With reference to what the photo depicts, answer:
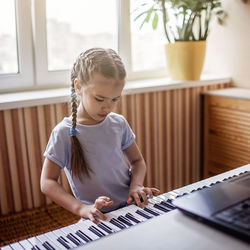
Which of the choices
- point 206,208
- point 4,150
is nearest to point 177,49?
point 4,150

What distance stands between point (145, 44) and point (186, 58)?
38 centimetres

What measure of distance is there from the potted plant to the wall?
0.50ft

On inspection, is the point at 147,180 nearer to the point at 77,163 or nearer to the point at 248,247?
the point at 77,163

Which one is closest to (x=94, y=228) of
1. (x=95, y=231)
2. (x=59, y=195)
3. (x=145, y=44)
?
(x=95, y=231)

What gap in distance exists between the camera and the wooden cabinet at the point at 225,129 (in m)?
2.25

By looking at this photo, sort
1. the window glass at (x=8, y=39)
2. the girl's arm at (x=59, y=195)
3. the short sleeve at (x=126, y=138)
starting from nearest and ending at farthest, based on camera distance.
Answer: the girl's arm at (x=59, y=195) → the short sleeve at (x=126, y=138) → the window glass at (x=8, y=39)

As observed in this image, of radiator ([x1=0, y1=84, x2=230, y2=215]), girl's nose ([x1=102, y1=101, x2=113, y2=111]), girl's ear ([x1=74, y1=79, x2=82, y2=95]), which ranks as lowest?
radiator ([x1=0, y1=84, x2=230, y2=215])

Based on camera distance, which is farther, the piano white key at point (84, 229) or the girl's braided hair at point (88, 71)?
the girl's braided hair at point (88, 71)

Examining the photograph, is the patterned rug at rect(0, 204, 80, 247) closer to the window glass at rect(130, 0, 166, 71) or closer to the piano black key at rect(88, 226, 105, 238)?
the piano black key at rect(88, 226, 105, 238)

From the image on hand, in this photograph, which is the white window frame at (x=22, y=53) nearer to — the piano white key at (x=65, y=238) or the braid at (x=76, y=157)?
the braid at (x=76, y=157)

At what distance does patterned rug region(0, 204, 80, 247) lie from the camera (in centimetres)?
174

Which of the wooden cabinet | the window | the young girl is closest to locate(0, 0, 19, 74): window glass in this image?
the window

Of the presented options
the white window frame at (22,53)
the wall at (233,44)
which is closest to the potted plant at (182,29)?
the wall at (233,44)

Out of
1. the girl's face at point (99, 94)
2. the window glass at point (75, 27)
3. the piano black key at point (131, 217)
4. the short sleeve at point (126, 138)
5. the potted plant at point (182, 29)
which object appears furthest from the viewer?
the potted plant at point (182, 29)
